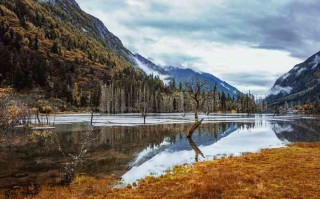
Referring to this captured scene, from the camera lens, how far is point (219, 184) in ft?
66.7

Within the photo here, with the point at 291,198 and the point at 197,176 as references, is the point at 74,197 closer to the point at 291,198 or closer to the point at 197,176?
the point at 197,176

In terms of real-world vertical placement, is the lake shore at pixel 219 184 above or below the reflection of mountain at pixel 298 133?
below

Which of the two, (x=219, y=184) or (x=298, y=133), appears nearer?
(x=219, y=184)

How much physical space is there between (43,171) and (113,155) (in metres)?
9.82

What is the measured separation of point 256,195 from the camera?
57.0ft

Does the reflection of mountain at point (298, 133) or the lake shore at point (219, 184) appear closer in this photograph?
the lake shore at point (219, 184)

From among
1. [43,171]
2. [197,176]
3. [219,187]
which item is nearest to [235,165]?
[197,176]

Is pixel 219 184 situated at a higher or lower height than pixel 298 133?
lower

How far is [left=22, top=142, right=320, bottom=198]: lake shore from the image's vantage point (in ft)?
59.8

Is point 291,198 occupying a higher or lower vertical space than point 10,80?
lower

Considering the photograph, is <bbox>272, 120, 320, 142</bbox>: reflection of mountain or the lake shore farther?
<bbox>272, 120, 320, 142</bbox>: reflection of mountain

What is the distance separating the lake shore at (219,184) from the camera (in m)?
18.2

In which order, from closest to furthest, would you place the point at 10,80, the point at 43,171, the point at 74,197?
the point at 74,197
the point at 43,171
the point at 10,80

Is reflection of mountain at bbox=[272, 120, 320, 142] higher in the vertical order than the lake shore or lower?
higher
